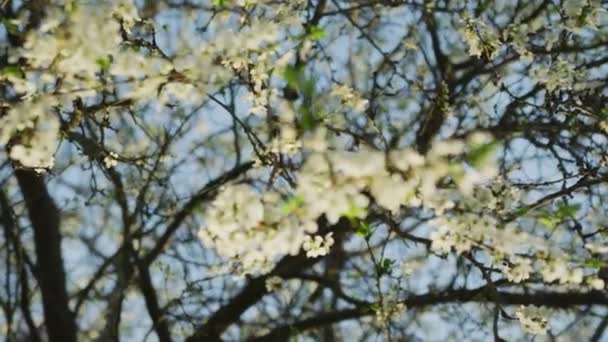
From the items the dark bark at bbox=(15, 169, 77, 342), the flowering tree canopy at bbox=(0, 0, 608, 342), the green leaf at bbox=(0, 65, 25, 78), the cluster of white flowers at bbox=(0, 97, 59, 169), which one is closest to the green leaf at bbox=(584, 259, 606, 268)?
the flowering tree canopy at bbox=(0, 0, 608, 342)

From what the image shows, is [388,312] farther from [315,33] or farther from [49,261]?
[49,261]

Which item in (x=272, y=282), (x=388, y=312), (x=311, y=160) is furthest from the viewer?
(x=272, y=282)

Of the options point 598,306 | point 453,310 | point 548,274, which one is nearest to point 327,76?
point 453,310

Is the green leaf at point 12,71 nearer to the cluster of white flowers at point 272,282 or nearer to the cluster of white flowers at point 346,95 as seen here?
the cluster of white flowers at point 346,95

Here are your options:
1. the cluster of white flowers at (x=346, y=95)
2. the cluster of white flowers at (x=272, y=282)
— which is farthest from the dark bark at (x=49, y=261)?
the cluster of white flowers at (x=346, y=95)

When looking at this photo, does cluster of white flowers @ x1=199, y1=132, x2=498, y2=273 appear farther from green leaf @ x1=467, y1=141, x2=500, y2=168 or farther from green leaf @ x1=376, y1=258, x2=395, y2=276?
green leaf @ x1=376, y1=258, x2=395, y2=276

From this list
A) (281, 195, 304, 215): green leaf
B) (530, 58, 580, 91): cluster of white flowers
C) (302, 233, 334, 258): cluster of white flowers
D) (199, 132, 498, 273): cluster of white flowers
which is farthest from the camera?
(530, 58, 580, 91): cluster of white flowers

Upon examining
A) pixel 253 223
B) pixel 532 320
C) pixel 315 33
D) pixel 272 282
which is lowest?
pixel 253 223

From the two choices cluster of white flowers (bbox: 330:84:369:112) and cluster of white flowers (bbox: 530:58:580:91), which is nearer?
cluster of white flowers (bbox: 330:84:369:112)

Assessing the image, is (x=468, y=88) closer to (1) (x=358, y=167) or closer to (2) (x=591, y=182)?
(2) (x=591, y=182)

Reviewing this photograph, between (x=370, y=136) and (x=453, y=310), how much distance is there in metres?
1.44

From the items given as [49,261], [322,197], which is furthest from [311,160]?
[49,261]

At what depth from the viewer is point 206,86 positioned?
7.91 feet

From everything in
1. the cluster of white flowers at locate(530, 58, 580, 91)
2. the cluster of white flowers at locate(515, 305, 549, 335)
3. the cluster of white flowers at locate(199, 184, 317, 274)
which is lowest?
the cluster of white flowers at locate(199, 184, 317, 274)
